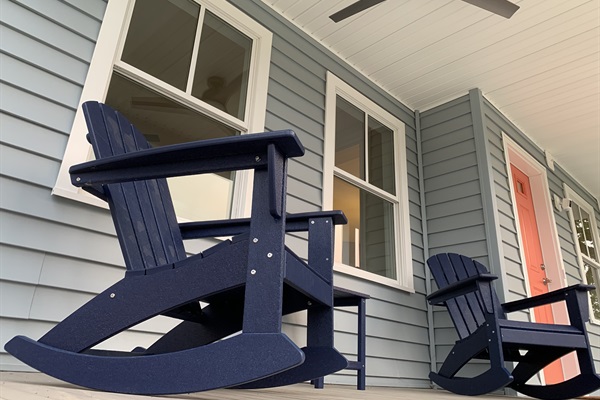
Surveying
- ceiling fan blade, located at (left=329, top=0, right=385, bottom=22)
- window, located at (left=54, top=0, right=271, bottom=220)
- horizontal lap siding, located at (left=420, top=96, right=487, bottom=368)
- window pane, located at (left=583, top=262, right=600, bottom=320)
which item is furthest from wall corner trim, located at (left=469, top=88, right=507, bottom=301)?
window pane, located at (left=583, top=262, right=600, bottom=320)

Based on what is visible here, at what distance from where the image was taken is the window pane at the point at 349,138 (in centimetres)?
326

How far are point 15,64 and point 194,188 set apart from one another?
37.3 inches

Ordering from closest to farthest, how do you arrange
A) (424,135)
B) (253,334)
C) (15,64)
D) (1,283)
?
(253,334) < (1,283) < (15,64) < (424,135)

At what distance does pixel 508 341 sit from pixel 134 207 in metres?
1.86

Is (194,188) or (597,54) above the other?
(597,54)

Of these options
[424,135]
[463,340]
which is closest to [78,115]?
[463,340]

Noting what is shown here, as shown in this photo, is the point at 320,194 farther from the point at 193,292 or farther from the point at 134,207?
the point at 193,292

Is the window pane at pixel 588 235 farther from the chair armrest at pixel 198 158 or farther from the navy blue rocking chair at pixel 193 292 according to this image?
the chair armrest at pixel 198 158

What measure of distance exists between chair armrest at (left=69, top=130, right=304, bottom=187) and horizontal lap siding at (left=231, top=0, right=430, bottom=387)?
4.96 ft

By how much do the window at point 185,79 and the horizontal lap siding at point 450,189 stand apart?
1.86 metres

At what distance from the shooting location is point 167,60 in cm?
230

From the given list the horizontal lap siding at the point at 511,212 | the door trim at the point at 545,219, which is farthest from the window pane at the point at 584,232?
the door trim at the point at 545,219

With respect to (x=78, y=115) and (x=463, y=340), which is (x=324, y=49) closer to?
(x=78, y=115)

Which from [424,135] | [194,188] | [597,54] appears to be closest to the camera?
[194,188]
